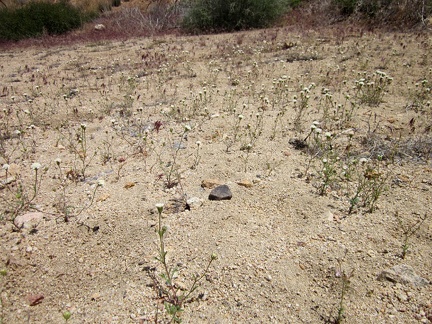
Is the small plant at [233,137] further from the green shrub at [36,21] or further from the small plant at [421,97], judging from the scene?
the green shrub at [36,21]

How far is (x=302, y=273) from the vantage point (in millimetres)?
2268

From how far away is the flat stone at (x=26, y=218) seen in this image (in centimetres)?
281

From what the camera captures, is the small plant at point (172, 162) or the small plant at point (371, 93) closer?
the small plant at point (172, 162)

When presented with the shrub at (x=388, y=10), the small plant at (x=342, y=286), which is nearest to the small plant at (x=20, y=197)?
the small plant at (x=342, y=286)

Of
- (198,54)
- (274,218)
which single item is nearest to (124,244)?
(274,218)

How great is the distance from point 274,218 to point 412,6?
11.2m

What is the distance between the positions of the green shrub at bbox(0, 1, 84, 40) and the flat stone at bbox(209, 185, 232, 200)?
18.2m

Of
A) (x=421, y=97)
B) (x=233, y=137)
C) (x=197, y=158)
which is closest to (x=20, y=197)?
(x=197, y=158)

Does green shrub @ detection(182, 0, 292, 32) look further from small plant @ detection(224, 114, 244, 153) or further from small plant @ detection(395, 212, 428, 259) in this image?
small plant @ detection(395, 212, 428, 259)

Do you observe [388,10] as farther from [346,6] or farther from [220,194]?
[220,194]

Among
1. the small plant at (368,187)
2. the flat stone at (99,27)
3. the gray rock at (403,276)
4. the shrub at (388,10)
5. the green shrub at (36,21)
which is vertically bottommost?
the gray rock at (403,276)

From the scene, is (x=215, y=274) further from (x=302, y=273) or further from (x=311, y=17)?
(x=311, y=17)

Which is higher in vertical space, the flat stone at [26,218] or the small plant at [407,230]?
the flat stone at [26,218]

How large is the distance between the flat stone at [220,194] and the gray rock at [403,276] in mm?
1400
